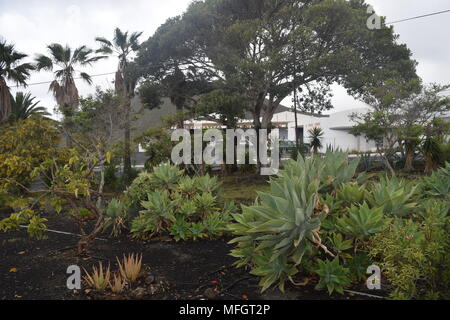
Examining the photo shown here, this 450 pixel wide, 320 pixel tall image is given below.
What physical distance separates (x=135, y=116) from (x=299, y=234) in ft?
36.0

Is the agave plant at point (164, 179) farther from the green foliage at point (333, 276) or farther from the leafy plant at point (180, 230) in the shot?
the green foliage at point (333, 276)

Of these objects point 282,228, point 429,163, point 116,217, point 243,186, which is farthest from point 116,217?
point 429,163

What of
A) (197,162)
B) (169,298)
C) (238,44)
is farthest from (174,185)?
(238,44)

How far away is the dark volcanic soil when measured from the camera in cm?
381

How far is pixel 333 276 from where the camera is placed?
3.54 meters

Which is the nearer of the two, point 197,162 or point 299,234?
point 299,234

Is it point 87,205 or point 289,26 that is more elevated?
point 289,26

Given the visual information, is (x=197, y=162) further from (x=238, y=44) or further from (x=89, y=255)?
(x=89, y=255)

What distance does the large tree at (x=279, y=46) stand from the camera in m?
14.6

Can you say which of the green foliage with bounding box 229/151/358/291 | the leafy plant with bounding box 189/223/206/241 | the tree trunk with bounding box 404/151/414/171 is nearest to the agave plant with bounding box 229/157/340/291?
the green foliage with bounding box 229/151/358/291

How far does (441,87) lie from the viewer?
45.5ft

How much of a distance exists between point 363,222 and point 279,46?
12.4 meters

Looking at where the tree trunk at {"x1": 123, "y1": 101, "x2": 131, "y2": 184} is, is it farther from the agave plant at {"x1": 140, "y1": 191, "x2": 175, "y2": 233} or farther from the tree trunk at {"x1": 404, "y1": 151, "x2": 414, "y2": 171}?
the tree trunk at {"x1": 404, "y1": 151, "x2": 414, "y2": 171}

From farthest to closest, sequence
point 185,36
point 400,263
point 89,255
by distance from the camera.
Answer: point 185,36, point 89,255, point 400,263
